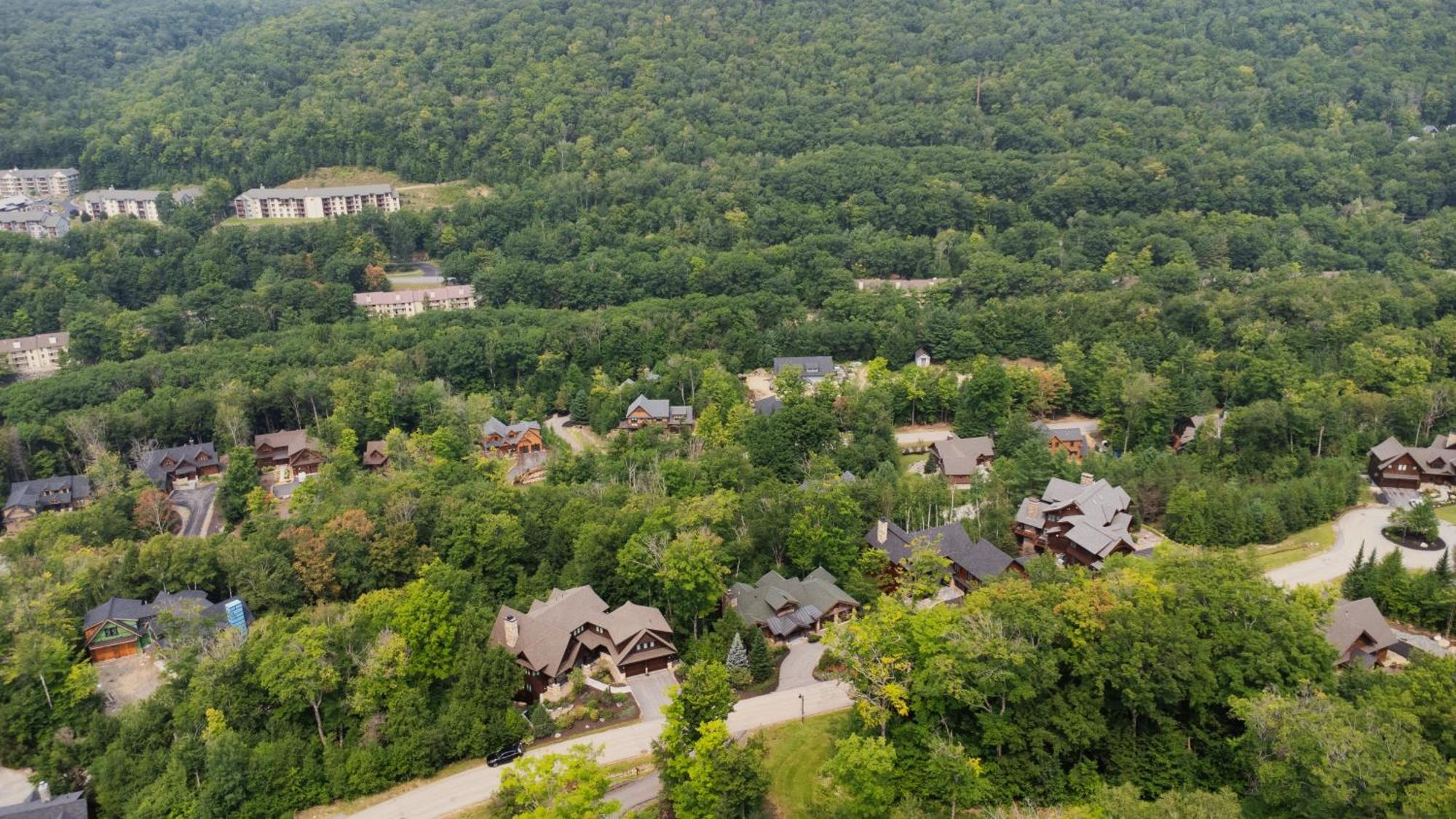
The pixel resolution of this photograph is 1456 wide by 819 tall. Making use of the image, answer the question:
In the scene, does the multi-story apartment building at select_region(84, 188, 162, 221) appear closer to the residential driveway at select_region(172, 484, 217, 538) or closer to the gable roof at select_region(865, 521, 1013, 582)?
the residential driveway at select_region(172, 484, 217, 538)

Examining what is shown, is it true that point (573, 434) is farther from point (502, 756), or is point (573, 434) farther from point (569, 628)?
point (502, 756)

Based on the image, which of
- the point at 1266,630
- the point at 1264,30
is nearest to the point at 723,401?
the point at 1266,630

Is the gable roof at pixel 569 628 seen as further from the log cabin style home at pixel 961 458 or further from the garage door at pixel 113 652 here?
the log cabin style home at pixel 961 458

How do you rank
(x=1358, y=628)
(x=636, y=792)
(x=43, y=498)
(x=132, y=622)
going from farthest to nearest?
(x=43, y=498), (x=132, y=622), (x=1358, y=628), (x=636, y=792)

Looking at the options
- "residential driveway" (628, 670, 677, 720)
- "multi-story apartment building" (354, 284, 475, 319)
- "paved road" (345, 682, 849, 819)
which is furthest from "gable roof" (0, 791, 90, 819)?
"multi-story apartment building" (354, 284, 475, 319)

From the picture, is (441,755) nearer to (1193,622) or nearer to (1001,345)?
(1193,622)

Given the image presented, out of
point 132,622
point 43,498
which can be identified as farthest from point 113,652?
point 43,498
